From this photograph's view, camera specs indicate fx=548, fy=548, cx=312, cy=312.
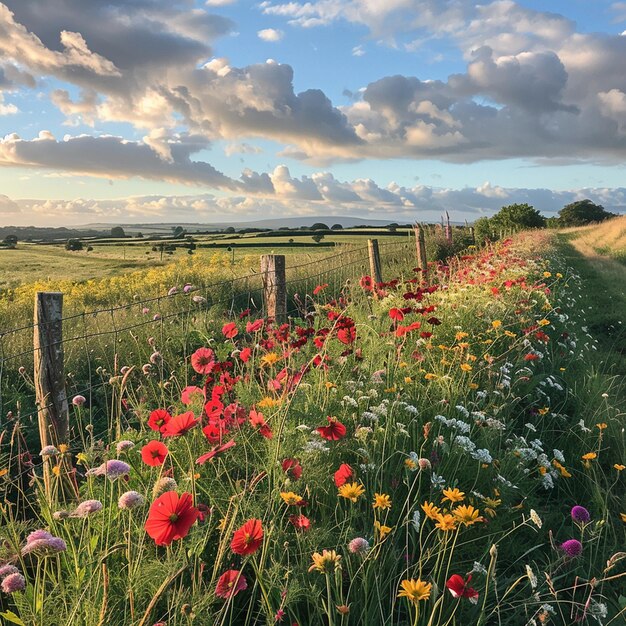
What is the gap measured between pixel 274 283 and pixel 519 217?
3985cm

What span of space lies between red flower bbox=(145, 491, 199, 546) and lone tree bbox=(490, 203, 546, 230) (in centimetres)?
4264

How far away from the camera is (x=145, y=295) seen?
32.8 ft

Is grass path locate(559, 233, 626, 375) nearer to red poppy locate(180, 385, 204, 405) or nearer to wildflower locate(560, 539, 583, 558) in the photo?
wildflower locate(560, 539, 583, 558)

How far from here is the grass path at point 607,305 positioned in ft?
24.4

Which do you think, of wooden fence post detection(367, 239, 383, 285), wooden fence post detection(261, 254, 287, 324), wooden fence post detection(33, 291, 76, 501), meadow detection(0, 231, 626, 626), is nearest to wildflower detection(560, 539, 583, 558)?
meadow detection(0, 231, 626, 626)

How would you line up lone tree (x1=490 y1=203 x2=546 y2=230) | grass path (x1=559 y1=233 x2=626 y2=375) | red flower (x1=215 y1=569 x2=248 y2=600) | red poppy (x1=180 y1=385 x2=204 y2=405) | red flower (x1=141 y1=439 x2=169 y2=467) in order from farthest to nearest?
lone tree (x1=490 y1=203 x2=546 y2=230) → grass path (x1=559 y1=233 x2=626 y2=375) → red poppy (x1=180 y1=385 x2=204 y2=405) → red flower (x1=141 y1=439 x2=169 y2=467) → red flower (x1=215 y1=569 x2=248 y2=600)

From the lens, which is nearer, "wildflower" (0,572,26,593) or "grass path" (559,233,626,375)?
"wildflower" (0,572,26,593)

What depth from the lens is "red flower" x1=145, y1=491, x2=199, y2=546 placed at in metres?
1.34

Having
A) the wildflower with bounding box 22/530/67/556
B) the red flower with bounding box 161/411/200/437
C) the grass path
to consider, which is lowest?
the grass path

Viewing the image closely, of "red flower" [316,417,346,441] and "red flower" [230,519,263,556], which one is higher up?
"red flower" [316,417,346,441]

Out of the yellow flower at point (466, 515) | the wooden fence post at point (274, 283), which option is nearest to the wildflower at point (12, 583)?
the yellow flower at point (466, 515)

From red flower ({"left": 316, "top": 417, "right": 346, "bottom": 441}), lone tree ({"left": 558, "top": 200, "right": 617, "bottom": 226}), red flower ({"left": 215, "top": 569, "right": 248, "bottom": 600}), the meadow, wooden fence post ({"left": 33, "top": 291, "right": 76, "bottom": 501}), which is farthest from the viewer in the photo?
lone tree ({"left": 558, "top": 200, "right": 617, "bottom": 226})

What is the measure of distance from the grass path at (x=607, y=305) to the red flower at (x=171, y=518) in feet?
18.0

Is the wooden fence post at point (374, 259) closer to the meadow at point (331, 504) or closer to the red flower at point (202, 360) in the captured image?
the meadow at point (331, 504)
